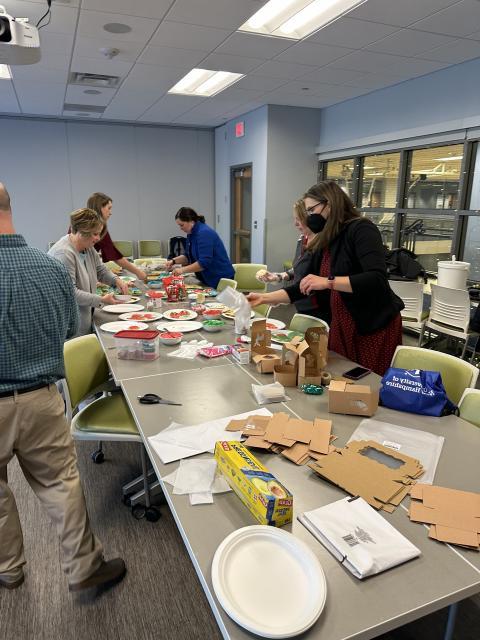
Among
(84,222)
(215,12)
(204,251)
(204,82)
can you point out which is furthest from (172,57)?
(84,222)

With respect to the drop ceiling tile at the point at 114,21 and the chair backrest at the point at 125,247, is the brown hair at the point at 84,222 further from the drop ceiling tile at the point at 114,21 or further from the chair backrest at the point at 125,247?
the chair backrest at the point at 125,247

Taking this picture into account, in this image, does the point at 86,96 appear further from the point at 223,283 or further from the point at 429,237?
the point at 429,237

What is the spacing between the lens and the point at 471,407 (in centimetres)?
165

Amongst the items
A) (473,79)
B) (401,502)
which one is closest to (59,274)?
(401,502)

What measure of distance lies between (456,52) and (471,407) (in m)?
3.66

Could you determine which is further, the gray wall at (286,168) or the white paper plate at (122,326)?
the gray wall at (286,168)

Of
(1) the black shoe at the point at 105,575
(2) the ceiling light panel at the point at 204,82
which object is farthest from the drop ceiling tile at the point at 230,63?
(1) the black shoe at the point at 105,575

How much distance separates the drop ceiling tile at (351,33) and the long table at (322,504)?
2788mm

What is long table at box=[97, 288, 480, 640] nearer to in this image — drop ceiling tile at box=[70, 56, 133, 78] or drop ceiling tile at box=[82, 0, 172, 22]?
drop ceiling tile at box=[82, 0, 172, 22]

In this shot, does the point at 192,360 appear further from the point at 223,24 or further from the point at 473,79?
the point at 473,79

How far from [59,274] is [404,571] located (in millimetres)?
1463

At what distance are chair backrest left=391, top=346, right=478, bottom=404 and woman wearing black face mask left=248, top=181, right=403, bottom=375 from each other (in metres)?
0.20

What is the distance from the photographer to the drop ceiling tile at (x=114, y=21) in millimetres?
3125

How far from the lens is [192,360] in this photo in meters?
2.20
